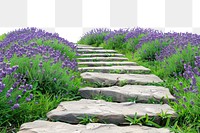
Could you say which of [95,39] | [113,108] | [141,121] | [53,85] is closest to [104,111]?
[113,108]

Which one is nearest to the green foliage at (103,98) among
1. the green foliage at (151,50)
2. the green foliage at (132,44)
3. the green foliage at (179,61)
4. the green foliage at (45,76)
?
the green foliage at (45,76)

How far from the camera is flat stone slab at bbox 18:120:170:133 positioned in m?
2.54

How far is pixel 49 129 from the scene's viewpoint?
2.56 metres

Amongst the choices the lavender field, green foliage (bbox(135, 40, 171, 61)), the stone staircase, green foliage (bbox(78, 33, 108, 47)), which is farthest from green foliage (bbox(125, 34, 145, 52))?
the stone staircase

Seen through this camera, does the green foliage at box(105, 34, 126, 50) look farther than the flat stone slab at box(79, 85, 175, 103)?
Yes

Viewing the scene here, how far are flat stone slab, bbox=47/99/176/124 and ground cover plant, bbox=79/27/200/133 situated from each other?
0.52 feet

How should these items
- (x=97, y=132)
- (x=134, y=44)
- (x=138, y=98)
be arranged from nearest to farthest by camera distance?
1. (x=97, y=132)
2. (x=138, y=98)
3. (x=134, y=44)

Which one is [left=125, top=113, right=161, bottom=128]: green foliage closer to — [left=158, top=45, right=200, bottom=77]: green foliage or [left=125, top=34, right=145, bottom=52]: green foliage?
[left=158, top=45, right=200, bottom=77]: green foliage

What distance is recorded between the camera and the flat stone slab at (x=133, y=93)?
137 inches

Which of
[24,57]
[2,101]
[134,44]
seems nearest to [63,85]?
[24,57]

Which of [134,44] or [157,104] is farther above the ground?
[134,44]

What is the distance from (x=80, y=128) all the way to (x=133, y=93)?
3.60 ft

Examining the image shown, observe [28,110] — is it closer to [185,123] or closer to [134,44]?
[185,123]

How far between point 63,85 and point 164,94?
3.79ft
